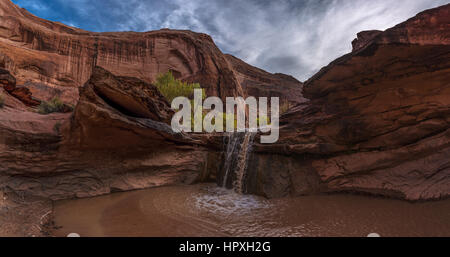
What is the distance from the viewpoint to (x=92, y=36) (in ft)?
69.1

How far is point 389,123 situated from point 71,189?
8.47m

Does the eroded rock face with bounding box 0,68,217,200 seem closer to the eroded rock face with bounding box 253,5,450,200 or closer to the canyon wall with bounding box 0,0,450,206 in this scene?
the canyon wall with bounding box 0,0,450,206

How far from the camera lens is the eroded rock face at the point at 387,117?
4055 mm

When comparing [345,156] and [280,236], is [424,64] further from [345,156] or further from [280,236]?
[280,236]

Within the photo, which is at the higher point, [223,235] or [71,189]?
[71,189]

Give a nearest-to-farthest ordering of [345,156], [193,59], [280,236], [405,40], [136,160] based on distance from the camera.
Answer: [280,236] < [405,40] < [345,156] < [136,160] < [193,59]

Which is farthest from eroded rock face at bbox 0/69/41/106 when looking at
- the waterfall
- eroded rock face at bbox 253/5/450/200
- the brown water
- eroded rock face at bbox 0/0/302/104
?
eroded rock face at bbox 253/5/450/200

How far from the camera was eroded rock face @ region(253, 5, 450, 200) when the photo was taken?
4055 millimetres

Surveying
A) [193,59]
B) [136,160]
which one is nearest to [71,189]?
[136,160]

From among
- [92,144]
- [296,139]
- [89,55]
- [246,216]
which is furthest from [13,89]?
[89,55]

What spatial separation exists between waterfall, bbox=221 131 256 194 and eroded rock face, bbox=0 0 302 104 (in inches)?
540

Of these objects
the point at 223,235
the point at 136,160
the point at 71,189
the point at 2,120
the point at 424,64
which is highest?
the point at 424,64

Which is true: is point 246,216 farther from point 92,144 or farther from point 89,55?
point 89,55

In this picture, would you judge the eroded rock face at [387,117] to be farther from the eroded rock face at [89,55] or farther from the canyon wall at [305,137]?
the eroded rock face at [89,55]
